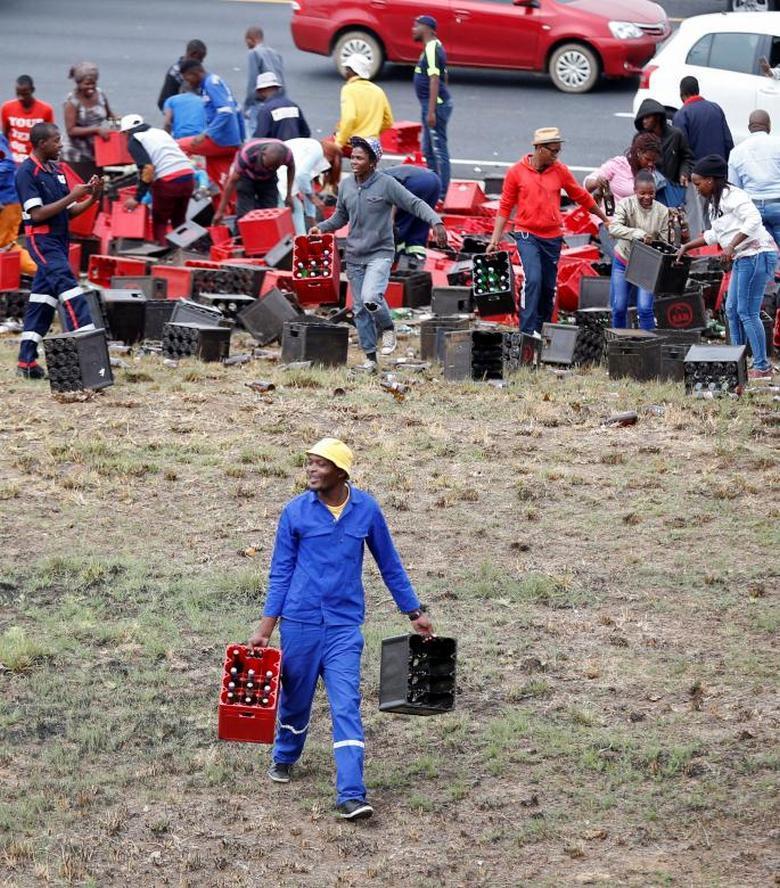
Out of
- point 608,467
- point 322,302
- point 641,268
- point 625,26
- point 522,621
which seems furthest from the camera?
point 625,26

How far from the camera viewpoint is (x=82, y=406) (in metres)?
A: 12.6

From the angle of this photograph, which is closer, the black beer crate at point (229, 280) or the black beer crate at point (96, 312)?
the black beer crate at point (96, 312)

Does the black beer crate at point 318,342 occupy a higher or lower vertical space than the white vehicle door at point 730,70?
lower

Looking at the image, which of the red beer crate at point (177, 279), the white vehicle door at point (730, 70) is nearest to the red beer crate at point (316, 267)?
the red beer crate at point (177, 279)

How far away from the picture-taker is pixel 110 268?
15969 mm

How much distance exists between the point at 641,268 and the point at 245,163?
14.7ft

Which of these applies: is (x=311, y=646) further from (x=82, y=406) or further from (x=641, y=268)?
(x=641, y=268)

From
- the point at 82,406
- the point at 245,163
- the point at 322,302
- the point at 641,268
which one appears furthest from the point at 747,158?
the point at 82,406

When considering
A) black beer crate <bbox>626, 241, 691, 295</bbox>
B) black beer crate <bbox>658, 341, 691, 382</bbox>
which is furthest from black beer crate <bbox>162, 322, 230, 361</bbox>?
black beer crate <bbox>658, 341, 691, 382</bbox>

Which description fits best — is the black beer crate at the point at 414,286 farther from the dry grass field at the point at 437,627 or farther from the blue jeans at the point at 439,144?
the blue jeans at the point at 439,144

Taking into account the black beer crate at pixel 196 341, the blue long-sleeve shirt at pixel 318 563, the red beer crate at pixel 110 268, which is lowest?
the blue long-sleeve shirt at pixel 318 563

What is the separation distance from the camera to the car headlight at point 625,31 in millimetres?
22172

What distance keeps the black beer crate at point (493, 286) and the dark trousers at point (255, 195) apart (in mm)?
3431

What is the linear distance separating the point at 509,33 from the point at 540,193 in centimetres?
994
